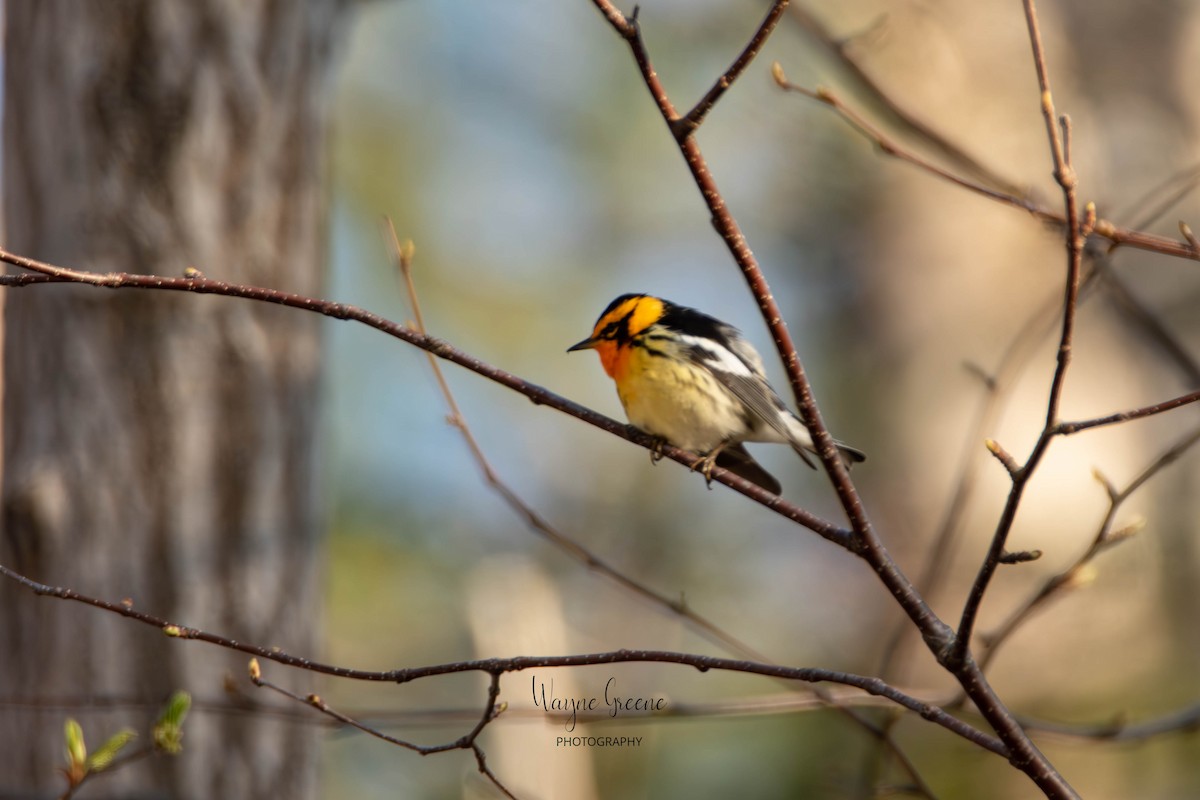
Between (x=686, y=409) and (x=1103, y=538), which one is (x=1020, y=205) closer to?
(x=1103, y=538)

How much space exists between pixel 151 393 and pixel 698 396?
5.85 feet

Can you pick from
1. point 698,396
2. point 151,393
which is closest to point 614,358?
point 698,396

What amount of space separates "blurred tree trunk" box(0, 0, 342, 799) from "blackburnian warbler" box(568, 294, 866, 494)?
1176 mm

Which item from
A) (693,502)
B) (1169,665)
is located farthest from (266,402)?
(693,502)

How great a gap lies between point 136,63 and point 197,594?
Result: 171 centimetres

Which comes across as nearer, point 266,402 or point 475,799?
point 266,402

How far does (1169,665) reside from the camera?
625 centimetres

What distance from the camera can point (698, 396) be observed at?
12.3 feet

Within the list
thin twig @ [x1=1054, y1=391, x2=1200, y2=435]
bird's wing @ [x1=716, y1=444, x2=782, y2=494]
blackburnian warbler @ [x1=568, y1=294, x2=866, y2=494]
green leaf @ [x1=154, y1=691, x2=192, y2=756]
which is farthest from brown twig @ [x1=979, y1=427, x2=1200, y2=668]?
green leaf @ [x1=154, y1=691, x2=192, y2=756]

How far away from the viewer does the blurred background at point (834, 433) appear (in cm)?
596

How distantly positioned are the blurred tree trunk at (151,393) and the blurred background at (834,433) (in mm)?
579

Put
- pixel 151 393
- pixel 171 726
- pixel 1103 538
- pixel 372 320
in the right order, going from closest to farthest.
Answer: pixel 372 320, pixel 171 726, pixel 1103 538, pixel 151 393

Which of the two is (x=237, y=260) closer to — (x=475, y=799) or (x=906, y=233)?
(x=475, y=799)

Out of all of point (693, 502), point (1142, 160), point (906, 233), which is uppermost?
point (1142, 160)
